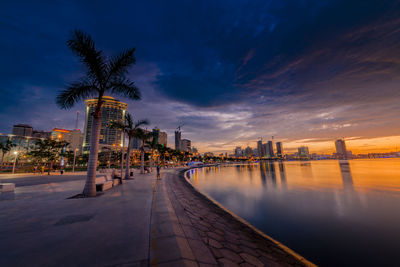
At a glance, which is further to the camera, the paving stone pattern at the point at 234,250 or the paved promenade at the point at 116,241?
the paving stone pattern at the point at 234,250

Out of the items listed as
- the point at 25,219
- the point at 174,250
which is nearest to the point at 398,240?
the point at 174,250

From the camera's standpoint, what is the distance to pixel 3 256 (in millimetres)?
3500

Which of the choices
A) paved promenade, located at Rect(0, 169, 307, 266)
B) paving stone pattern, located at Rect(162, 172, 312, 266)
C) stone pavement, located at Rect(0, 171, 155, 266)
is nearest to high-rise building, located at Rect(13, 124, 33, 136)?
stone pavement, located at Rect(0, 171, 155, 266)

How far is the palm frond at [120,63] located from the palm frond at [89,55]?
1.20ft

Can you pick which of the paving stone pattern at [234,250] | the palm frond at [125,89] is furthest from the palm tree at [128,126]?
the paving stone pattern at [234,250]

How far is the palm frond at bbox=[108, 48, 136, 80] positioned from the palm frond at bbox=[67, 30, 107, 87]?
367 mm

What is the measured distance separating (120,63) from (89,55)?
5.66ft

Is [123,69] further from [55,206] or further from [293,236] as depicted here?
[293,236]

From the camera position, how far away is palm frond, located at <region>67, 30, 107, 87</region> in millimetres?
9211

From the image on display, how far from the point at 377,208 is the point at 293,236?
12.8 m

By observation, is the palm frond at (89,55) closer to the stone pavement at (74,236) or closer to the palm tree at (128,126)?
the stone pavement at (74,236)

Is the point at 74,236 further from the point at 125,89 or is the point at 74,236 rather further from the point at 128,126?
the point at 128,126

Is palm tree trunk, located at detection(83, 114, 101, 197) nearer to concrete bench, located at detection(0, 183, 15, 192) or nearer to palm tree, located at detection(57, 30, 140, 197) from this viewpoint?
palm tree, located at detection(57, 30, 140, 197)

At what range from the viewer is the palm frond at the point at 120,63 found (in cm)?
1035
